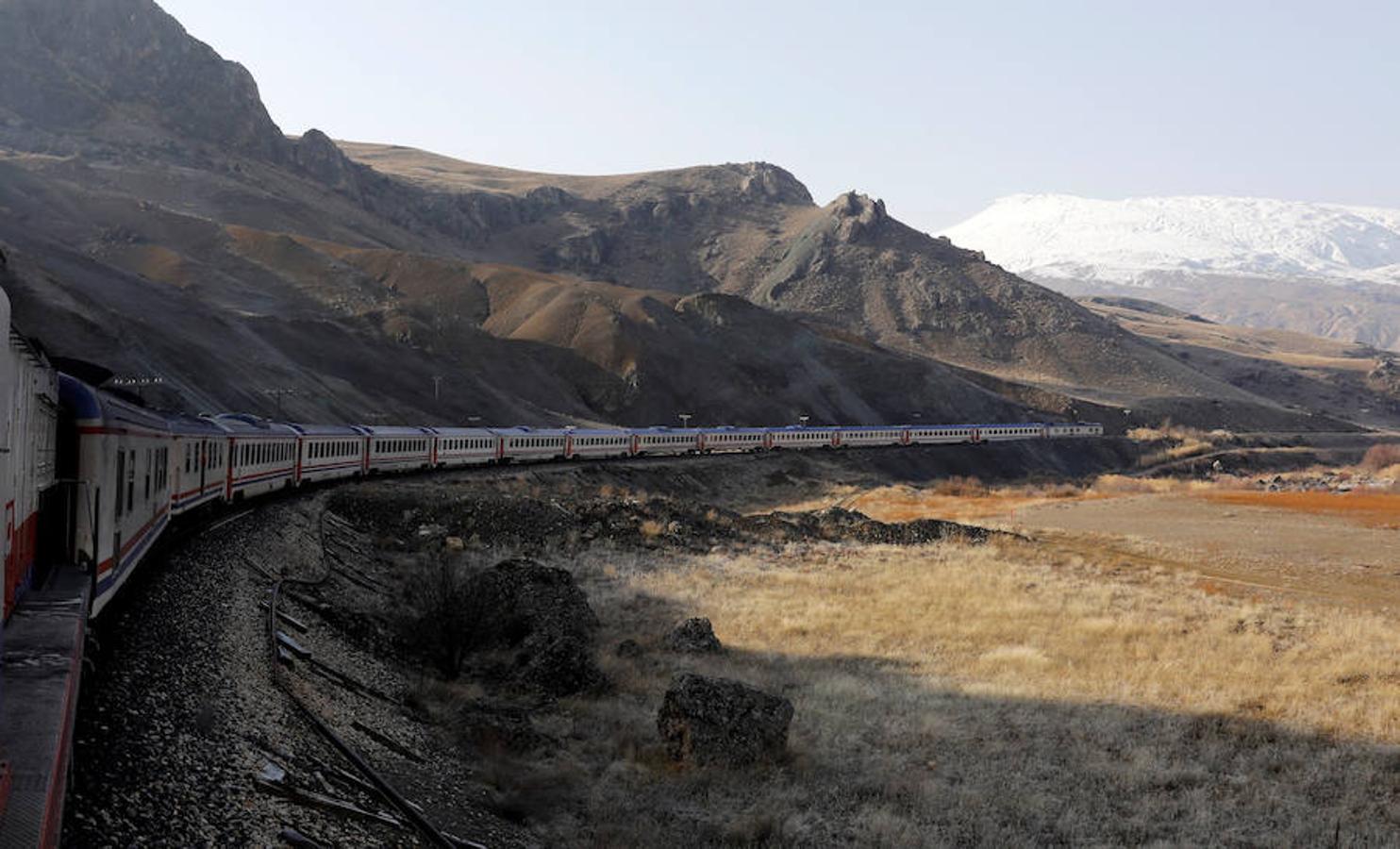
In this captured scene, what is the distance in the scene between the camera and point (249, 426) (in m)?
31.1

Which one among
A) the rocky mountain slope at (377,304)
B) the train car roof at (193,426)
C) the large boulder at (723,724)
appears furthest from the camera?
the rocky mountain slope at (377,304)

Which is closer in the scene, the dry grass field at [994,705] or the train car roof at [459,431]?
the dry grass field at [994,705]

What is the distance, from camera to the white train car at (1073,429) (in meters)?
111

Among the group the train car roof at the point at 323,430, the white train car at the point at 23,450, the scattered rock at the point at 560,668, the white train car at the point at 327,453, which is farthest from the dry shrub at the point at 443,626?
the train car roof at the point at 323,430

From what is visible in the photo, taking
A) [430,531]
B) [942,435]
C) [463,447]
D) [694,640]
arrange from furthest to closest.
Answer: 1. [942,435]
2. [463,447]
3. [430,531]
4. [694,640]

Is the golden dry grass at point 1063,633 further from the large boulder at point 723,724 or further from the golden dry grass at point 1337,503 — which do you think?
the golden dry grass at point 1337,503

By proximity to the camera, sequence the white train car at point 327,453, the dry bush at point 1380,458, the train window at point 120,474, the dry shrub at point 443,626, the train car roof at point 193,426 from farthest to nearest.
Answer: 1. the dry bush at point 1380,458
2. the white train car at point 327,453
3. the dry shrub at point 443,626
4. the train car roof at point 193,426
5. the train window at point 120,474

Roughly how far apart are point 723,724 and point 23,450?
10.3 metres

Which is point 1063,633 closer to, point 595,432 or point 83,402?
point 83,402

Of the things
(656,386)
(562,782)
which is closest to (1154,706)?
(562,782)

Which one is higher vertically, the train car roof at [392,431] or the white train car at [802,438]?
the train car roof at [392,431]

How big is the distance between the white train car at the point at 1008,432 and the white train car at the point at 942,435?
1.02 meters

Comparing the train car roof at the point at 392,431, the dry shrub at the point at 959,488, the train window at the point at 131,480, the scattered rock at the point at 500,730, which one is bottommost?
the dry shrub at the point at 959,488

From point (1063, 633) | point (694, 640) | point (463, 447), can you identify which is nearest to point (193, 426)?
point (694, 640)
